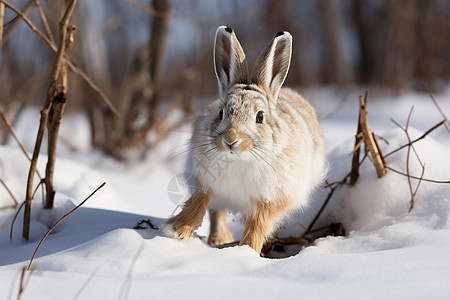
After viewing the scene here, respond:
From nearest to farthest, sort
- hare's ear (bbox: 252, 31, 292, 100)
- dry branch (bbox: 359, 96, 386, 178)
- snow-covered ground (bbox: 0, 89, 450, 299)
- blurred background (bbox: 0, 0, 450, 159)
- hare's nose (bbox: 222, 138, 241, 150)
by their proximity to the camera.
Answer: snow-covered ground (bbox: 0, 89, 450, 299), hare's nose (bbox: 222, 138, 241, 150), hare's ear (bbox: 252, 31, 292, 100), dry branch (bbox: 359, 96, 386, 178), blurred background (bbox: 0, 0, 450, 159)

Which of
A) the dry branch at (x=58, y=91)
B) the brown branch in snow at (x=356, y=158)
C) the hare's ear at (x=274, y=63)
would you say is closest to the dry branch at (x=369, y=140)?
the brown branch in snow at (x=356, y=158)

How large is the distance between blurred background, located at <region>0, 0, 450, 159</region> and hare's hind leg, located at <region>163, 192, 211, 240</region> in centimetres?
91

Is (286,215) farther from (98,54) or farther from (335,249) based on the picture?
(98,54)

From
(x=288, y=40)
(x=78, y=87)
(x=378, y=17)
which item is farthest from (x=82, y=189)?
(x=378, y=17)

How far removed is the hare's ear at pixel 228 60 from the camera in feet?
8.50

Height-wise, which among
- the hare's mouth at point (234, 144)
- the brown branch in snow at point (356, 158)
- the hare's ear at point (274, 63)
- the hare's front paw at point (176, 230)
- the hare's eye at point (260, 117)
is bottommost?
the hare's front paw at point (176, 230)

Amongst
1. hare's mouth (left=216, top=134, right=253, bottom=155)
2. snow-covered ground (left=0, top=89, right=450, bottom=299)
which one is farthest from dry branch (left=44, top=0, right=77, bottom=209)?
hare's mouth (left=216, top=134, right=253, bottom=155)

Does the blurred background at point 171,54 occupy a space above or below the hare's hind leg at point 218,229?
above

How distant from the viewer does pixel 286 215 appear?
2697 mm

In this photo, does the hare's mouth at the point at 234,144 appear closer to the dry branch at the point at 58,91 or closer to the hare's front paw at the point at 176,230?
the hare's front paw at the point at 176,230

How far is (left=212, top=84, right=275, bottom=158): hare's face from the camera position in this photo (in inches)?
88.4

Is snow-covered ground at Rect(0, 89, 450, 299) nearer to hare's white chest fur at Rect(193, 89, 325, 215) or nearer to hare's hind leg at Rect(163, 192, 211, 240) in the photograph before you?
hare's hind leg at Rect(163, 192, 211, 240)

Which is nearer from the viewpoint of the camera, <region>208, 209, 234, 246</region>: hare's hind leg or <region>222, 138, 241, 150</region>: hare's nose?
<region>222, 138, 241, 150</region>: hare's nose

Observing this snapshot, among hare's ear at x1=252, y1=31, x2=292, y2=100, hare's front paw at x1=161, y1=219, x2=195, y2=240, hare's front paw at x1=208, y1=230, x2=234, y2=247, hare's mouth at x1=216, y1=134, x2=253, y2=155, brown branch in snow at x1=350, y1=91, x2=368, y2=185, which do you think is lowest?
hare's front paw at x1=208, y1=230, x2=234, y2=247
